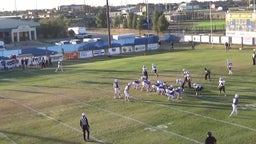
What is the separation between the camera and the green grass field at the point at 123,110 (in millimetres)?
23031

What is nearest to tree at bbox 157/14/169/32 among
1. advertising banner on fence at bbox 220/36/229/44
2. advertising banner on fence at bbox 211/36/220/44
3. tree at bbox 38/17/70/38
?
advertising banner on fence at bbox 211/36/220/44

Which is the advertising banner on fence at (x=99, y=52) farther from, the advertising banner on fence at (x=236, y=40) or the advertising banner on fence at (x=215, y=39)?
the advertising banner on fence at (x=236, y=40)

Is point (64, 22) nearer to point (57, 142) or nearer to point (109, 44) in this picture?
point (109, 44)

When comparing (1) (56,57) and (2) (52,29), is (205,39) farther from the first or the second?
(2) (52,29)

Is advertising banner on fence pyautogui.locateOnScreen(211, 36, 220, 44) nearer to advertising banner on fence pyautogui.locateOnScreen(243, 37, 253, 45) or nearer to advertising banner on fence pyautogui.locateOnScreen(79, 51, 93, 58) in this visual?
advertising banner on fence pyautogui.locateOnScreen(243, 37, 253, 45)

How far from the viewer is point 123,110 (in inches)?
1120

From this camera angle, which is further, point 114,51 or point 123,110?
point 114,51

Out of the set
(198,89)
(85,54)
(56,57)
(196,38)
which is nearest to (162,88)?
(198,89)

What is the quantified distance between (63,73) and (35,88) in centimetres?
898

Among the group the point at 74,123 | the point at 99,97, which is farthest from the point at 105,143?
the point at 99,97

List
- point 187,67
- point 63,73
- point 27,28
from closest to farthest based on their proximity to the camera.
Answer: point 187,67 → point 63,73 → point 27,28

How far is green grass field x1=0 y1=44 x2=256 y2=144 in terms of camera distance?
23031 mm

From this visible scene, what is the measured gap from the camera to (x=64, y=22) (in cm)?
11156

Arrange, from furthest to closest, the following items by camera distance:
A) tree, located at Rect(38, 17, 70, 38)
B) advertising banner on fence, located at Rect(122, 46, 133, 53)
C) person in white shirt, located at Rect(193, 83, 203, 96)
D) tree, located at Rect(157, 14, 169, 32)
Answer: tree, located at Rect(38, 17, 70, 38), tree, located at Rect(157, 14, 169, 32), advertising banner on fence, located at Rect(122, 46, 133, 53), person in white shirt, located at Rect(193, 83, 203, 96)
